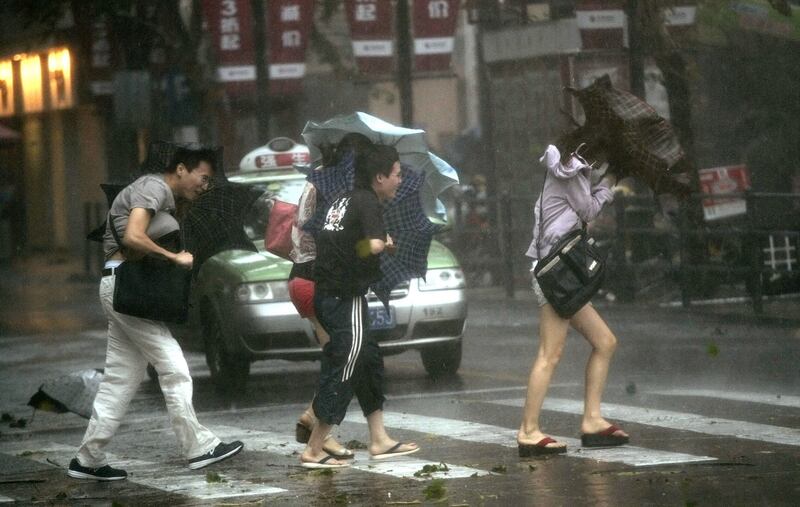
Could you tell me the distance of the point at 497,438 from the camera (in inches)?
380

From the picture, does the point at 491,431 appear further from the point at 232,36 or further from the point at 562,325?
the point at 232,36

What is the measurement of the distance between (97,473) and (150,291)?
967 mm

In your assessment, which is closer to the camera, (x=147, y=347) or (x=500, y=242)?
(x=147, y=347)

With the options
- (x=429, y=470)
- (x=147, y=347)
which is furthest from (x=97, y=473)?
(x=429, y=470)

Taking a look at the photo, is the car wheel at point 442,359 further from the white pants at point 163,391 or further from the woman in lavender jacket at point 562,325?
the white pants at point 163,391

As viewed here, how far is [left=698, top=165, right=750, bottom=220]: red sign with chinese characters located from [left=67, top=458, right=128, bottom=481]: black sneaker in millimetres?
11416

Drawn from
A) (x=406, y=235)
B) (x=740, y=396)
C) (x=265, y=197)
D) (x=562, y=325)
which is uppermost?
(x=406, y=235)

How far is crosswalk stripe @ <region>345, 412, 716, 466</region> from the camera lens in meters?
8.52

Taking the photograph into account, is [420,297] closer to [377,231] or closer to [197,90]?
[377,231]

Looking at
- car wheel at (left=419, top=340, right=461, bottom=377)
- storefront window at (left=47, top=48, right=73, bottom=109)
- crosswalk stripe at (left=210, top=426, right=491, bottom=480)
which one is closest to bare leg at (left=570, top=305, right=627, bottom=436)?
crosswalk stripe at (left=210, top=426, right=491, bottom=480)

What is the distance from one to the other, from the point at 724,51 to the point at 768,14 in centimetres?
164

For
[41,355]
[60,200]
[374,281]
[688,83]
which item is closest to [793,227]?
[688,83]

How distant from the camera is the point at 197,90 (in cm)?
2848

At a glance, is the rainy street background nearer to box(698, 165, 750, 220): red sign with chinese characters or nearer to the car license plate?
box(698, 165, 750, 220): red sign with chinese characters
